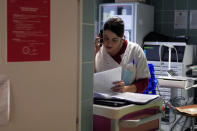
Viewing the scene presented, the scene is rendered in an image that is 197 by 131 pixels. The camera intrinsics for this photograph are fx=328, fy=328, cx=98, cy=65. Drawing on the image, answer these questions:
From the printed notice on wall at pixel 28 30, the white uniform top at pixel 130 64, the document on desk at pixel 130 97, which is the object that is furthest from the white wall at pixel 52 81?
the white uniform top at pixel 130 64

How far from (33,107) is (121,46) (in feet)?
4.18

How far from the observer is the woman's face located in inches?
99.2

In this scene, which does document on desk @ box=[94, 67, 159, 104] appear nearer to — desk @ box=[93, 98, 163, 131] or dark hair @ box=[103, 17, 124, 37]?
desk @ box=[93, 98, 163, 131]

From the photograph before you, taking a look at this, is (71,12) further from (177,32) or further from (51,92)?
(177,32)

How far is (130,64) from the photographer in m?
2.50

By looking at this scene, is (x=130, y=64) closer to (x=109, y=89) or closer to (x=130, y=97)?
(x=109, y=89)

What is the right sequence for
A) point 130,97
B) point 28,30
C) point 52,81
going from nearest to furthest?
point 28,30 → point 52,81 → point 130,97

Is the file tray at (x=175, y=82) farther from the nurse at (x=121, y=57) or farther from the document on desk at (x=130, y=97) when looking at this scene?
the document on desk at (x=130, y=97)

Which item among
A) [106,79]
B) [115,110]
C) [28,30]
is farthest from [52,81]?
[106,79]

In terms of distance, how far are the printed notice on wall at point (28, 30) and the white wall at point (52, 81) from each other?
25mm

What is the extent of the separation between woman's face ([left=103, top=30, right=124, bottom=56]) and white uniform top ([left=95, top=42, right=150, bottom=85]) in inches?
1.9

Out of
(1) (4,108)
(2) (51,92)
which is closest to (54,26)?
(2) (51,92)

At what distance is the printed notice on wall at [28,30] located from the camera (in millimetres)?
1307

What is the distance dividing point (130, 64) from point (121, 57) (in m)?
0.09
